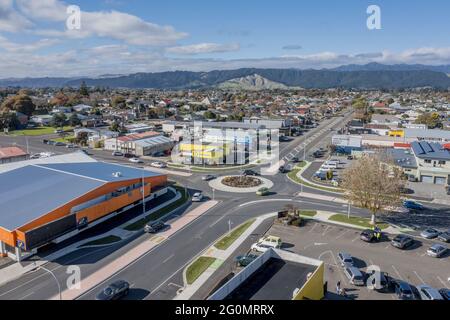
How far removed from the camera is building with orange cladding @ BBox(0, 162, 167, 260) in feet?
100

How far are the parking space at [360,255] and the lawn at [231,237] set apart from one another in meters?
2.94

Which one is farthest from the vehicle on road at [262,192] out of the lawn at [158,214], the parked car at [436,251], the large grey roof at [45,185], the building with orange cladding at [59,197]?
the parked car at [436,251]

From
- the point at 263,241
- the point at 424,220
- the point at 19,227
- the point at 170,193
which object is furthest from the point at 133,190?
the point at 424,220

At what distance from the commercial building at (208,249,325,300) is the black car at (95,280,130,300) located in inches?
391

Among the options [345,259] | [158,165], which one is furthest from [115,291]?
[158,165]

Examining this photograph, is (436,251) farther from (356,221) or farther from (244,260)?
(244,260)

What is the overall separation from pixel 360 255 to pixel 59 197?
97.0ft

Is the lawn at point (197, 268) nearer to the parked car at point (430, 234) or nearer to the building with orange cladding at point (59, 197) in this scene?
the building with orange cladding at point (59, 197)

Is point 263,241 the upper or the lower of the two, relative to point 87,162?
lower

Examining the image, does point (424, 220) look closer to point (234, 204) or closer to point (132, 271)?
point (234, 204)

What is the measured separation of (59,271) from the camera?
28172mm

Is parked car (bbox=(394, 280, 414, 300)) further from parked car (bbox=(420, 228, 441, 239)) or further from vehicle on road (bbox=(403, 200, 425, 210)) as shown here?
vehicle on road (bbox=(403, 200, 425, 210))

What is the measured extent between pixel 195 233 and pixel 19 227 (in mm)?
15909

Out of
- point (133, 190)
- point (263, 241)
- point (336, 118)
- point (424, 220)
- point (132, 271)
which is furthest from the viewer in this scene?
point (336, 118)
